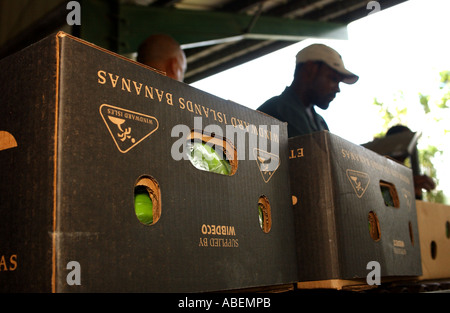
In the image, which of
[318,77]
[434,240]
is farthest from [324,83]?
[434,240]

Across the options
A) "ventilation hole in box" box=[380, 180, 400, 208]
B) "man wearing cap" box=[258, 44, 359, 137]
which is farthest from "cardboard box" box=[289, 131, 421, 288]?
"man wearing cap" box=[258, 44, 359, 137]

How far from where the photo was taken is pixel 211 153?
0.88 m

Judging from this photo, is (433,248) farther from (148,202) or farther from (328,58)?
(148,202)

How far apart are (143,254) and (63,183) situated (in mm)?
162

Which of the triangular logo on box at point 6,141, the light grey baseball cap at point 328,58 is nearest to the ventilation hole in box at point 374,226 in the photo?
the triangular logo on box at point 6,141

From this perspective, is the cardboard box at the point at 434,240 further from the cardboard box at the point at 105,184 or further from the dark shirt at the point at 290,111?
the cardboard box at the point at 105,184

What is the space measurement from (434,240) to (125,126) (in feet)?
4.59

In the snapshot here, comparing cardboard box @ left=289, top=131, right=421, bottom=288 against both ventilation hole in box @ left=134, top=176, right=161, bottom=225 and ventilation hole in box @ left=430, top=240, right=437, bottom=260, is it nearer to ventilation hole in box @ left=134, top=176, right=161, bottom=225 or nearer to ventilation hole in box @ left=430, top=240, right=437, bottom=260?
ventilation hole in box @ left=134, top=176, right=161, bottom=225

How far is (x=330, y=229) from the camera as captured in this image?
3.41 feet

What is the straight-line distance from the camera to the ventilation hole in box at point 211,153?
85 centimetres

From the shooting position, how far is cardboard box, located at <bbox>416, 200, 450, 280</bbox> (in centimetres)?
164

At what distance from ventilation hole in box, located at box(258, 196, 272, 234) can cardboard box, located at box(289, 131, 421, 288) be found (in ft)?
0.50

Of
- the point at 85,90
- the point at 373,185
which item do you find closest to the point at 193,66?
the point at 373,185
